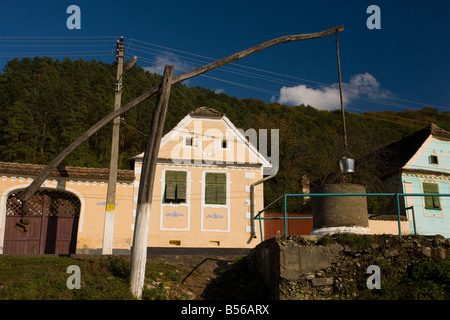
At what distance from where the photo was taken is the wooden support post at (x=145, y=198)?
870 cm

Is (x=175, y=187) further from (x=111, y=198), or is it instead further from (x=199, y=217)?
(x=111, y=198)

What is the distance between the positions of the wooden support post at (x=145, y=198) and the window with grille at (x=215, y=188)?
9.26m

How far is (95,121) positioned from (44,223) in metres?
23.2

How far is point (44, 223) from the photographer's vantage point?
17.0m

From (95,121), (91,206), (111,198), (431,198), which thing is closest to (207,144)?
(111,198)

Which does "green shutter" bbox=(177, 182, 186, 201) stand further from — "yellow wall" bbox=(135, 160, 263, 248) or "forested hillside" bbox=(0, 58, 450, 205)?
"forested hillside" bbox=(0, 58, 450, 205)

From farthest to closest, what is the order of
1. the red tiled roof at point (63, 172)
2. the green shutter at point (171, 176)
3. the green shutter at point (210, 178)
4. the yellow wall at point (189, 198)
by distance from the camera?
the green shutter at point (210, 178), the green shutter at point (171, 176), the yellow wall at point (189, 198), the red tiled roof at point (63, 172)

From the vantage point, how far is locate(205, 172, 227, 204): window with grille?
723 inches

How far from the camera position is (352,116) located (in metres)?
58.5

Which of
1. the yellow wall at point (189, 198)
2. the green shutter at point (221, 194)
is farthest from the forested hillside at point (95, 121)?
the green shutter at point (221, 194)

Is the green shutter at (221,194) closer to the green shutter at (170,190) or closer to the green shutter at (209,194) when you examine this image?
the green shutter at (209,194)

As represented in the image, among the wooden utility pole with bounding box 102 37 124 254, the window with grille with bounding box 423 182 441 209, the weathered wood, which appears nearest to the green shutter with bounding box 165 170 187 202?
the wooden utility pole with bounding box 102 37 124 254
